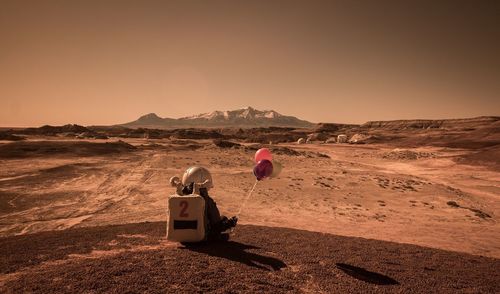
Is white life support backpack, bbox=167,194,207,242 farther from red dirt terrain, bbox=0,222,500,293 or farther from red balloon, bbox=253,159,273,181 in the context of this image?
red balloon, bbox=253,159,273,181

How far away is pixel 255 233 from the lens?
12523mm

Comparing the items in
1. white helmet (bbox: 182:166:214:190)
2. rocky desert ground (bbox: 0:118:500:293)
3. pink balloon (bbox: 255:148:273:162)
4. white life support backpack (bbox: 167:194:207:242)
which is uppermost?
pink balloon (bbox: 255:148:273:162)

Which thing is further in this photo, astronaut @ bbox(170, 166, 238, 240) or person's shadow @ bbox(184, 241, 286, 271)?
astronaut @ bbox(170, 166, 238, 240)

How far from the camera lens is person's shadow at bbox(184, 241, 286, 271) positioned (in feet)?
30.2

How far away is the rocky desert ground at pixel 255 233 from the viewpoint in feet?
26.8

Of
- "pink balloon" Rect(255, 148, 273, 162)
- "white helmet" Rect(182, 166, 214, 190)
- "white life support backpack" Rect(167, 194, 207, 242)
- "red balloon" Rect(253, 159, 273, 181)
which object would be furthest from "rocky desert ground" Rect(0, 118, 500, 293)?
"pink balloon" Rect(255, 148, 273, 162)

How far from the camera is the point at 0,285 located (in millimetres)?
7449

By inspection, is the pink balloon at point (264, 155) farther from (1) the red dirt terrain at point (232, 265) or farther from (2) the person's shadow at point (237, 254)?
(2) the person's shadow at point (237, 254)

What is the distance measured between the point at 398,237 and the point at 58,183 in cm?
2453

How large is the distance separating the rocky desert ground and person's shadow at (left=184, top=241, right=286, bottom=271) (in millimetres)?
35

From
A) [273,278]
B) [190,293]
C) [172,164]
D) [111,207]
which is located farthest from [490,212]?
[172,164]

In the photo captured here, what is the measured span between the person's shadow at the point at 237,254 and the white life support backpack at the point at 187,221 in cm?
37

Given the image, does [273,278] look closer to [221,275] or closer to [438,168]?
[221,275]

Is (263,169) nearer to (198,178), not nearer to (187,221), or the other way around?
(198,178)
